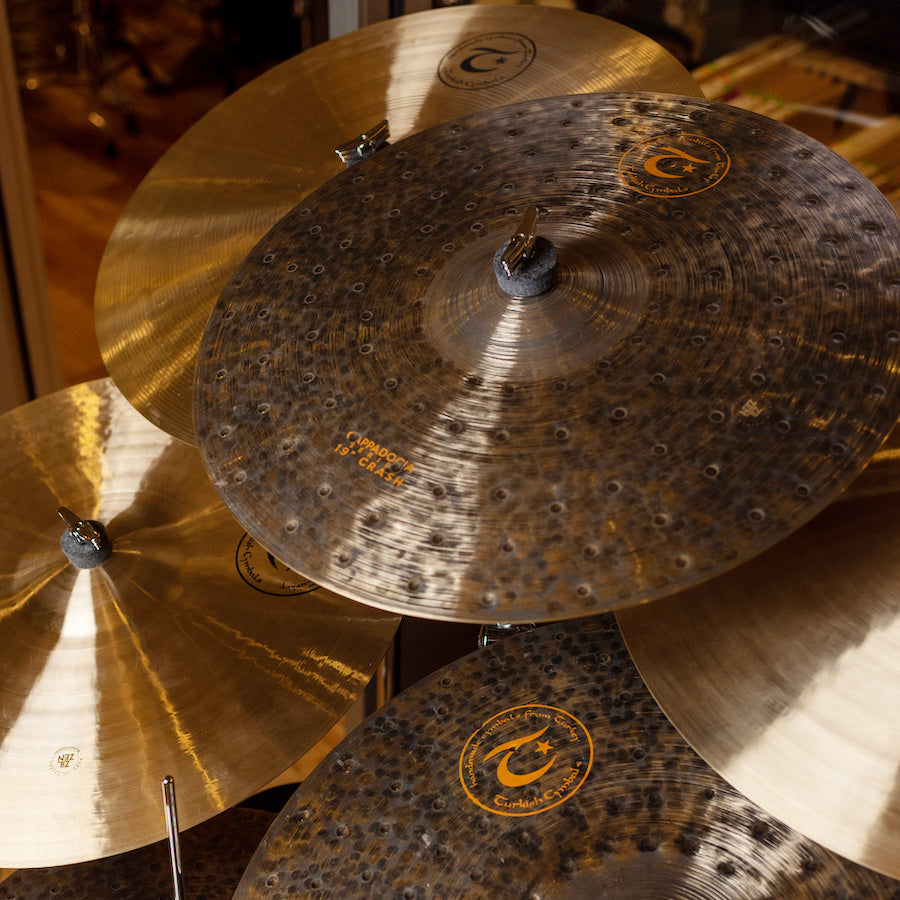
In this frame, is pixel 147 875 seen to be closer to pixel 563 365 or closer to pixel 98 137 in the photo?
pixel 563 365

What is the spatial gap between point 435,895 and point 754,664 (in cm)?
25

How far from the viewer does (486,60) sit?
0.97 m

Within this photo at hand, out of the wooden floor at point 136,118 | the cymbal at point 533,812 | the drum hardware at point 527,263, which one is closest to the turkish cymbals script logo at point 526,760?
the cymbal at point 533,812

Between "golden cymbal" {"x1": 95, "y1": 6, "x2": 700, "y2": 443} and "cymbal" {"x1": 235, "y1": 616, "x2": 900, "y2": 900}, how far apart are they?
1.20 ft

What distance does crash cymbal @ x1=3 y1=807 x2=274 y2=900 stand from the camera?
2.89 ft

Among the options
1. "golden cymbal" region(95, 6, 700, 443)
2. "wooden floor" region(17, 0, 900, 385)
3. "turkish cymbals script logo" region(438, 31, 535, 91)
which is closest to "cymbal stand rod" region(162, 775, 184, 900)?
"golden cymbal" region(95, 6, 700, 443)

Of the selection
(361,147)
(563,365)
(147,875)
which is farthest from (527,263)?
(147,875)

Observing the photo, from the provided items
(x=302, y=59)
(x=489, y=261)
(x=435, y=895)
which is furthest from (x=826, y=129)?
(x=435, y=895)

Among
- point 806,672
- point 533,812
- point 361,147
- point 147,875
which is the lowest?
point 147,875

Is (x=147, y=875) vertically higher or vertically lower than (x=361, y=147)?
lower

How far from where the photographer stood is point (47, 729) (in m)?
0.81

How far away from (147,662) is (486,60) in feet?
2.08

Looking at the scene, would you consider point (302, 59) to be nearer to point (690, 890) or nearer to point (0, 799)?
point (0, 799)

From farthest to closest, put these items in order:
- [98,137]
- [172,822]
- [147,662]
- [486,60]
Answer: [98,137]
[486,60]
[147,662]
[172,822]
